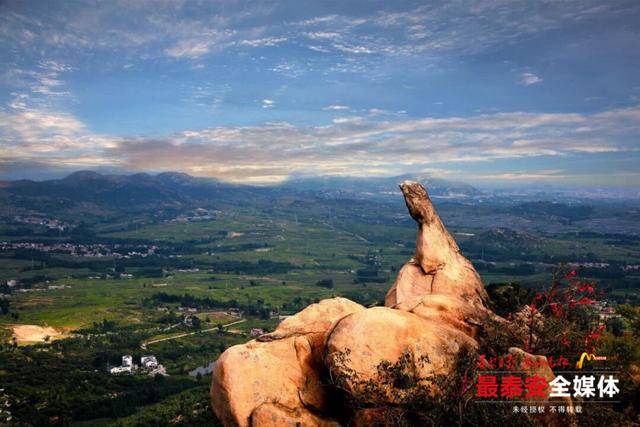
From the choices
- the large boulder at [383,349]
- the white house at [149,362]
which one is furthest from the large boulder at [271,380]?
the white house at [149,362]

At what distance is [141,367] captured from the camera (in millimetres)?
106000

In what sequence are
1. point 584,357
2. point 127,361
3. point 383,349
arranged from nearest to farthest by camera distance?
point 383,349 < point 584,357 < point 127,361

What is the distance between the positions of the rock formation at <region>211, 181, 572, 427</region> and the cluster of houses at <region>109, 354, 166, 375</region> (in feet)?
312

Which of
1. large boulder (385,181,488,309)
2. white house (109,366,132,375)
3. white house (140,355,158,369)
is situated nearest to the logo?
large boulder (385,181,488,309)

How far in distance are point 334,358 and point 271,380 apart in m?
2.74

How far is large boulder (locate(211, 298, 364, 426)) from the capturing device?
55.8 feet

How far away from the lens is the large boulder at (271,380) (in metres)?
17.0

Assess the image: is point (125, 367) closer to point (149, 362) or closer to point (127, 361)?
point (127, 361)

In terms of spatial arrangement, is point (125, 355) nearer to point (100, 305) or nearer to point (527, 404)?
point (100, 305)

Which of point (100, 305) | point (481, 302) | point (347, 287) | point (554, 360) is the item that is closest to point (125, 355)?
point (100, 305)

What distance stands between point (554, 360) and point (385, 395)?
268 inches

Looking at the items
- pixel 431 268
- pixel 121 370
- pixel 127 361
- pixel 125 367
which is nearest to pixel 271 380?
pixel 431 268

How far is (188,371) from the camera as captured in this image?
107 m

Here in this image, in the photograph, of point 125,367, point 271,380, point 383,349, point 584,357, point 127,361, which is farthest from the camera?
point 127,361
